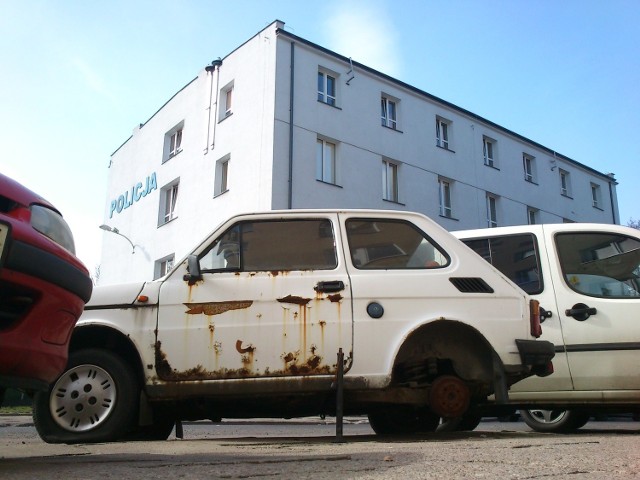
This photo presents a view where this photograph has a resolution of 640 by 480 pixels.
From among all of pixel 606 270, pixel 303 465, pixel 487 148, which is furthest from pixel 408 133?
pixel 303 465

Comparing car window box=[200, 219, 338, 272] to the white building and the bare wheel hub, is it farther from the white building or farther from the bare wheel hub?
the white building

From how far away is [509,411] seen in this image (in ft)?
20.7

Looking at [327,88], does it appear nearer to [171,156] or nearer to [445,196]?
[445,196]

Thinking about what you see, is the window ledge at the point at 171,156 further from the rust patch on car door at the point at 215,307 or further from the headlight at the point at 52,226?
the headlight at the point at 52,226

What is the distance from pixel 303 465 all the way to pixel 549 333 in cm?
332

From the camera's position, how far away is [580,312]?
5574 millimetres

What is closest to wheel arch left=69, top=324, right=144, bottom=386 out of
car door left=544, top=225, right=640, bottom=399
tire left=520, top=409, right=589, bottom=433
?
car door left=544, top=225, right=640, bottom=399

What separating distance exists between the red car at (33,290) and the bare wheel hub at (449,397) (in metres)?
2.64

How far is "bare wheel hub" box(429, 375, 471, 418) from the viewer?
15.0ft

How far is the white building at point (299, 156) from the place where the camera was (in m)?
18.8

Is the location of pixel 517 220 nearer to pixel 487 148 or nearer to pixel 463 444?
pixel 487 148

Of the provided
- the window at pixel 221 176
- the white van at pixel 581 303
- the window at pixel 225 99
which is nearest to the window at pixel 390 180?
the window at pixel 221 176

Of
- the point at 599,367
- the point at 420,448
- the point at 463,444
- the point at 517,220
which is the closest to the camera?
the point at 420,448

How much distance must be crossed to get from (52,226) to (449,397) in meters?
2.97
